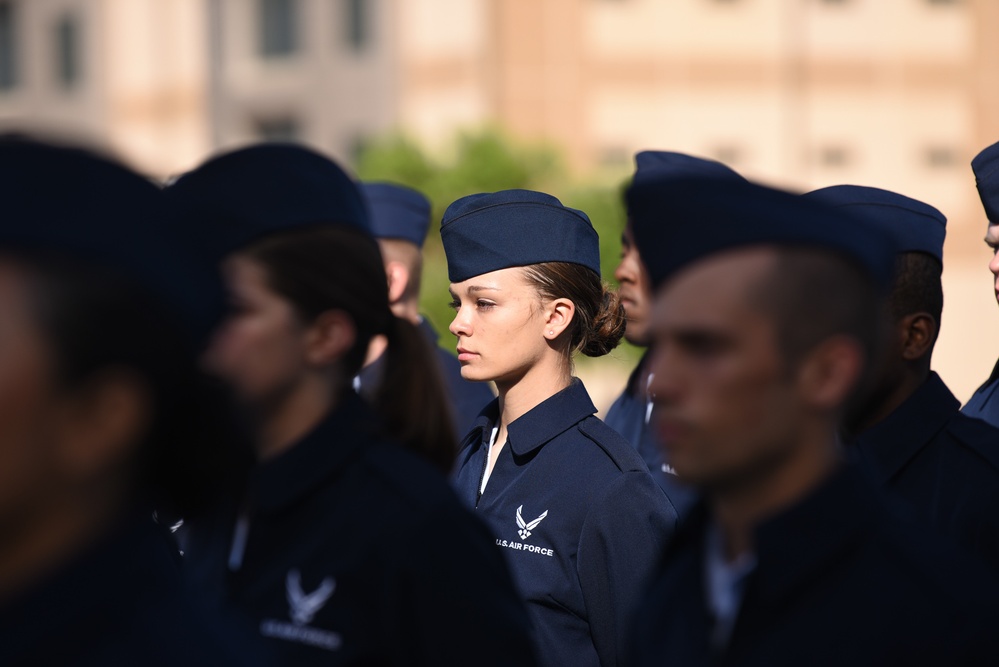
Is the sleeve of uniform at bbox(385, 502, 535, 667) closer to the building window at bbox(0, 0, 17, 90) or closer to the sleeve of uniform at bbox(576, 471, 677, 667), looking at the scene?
the sleeve of uniform at bbox(576, 471, 677, 667)

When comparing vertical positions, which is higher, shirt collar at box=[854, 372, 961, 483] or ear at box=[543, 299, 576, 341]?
ear at box=[543, 299, 576, 341]

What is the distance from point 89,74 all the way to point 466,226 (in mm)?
30961

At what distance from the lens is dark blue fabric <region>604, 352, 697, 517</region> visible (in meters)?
5.32

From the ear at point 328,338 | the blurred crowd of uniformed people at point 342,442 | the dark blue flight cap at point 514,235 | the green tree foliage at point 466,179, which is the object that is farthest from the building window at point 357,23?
the ear at point 328,338

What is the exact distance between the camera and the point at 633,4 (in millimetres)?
28453

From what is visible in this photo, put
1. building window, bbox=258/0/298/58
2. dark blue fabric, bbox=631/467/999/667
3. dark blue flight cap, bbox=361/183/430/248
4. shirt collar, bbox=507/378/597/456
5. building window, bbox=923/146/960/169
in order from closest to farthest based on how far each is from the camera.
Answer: dark blue fabric, bbox=631/467/999/667
shirt collar, bbox=507/378/597/456
dark blue flight cap, bbox=361/183/430/248
building window, bbox=923/146/960/169
building window, bbox=258/0/298/58

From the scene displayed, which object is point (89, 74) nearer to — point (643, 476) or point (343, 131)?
A: point (343, 131)

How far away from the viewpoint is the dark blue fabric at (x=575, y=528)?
3.80m

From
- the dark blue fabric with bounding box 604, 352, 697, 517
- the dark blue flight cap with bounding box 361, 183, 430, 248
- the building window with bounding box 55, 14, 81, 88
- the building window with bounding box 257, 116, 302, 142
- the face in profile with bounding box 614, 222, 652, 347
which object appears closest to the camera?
the dark blue fabric with bounding box 604, 352, 697, 517

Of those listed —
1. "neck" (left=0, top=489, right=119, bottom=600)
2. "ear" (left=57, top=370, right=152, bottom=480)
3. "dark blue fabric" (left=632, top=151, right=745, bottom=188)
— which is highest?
"ear" (left=57, top=370, right=152, bottom=480)

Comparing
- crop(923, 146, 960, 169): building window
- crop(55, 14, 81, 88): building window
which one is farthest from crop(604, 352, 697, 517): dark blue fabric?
crop(55, 14, 81, 88): building window

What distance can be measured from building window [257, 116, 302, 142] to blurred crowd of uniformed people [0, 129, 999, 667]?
28.9 m

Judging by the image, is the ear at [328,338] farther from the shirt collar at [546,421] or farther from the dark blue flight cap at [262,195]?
the shirt collar at [546,421]

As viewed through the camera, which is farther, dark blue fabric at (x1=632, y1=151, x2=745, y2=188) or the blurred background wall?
the blurred background wall
